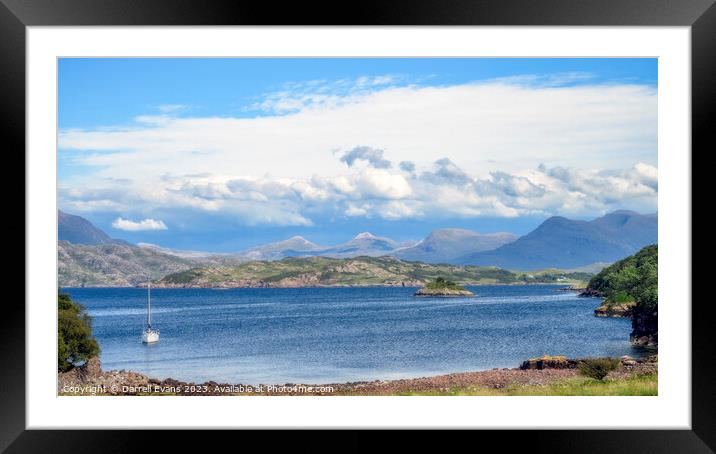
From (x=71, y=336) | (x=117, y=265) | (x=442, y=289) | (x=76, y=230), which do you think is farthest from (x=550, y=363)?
(x=117, y=265)

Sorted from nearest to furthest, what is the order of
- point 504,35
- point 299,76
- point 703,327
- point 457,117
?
point 703,327
point 504,35
point 299,76
point 457,117

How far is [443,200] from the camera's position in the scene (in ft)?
132

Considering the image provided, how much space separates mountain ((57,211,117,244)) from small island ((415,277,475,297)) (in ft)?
53.6

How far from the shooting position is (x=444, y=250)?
39.9 meters

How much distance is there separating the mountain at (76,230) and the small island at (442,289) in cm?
1632

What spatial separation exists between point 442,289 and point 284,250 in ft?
27.1

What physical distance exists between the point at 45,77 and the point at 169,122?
113 feet

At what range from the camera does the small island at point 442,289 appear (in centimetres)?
3859

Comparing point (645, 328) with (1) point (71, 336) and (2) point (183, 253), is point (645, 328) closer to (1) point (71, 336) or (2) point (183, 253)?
(1) point (71, 336)

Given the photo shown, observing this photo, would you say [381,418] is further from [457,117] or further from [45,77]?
[457,117]

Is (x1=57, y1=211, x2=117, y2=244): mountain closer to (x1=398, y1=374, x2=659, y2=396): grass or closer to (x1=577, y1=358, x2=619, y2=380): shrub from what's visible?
(x1=398, y1=374, x2=659, y2=396): grass

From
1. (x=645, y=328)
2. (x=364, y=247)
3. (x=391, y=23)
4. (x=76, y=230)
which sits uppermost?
(x=391, y=23)

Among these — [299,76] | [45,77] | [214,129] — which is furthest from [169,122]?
[45,77]

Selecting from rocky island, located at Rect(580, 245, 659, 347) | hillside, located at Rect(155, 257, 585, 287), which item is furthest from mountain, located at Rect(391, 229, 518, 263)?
rocky island, located at Rect(580, 245, 659, 347)
